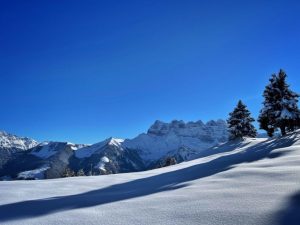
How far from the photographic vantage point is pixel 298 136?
99.5ft

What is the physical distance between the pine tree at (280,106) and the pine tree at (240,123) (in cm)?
1288

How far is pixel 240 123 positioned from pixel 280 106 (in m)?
16.3

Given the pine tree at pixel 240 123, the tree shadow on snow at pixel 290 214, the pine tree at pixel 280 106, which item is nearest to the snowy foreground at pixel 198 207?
the tree shadow on snow at pixel 290 214

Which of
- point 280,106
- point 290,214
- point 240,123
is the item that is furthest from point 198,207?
point 240,123

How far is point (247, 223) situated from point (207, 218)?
689 millimetres

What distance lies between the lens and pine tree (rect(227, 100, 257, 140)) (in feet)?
173

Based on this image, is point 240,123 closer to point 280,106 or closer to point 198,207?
point 280,106

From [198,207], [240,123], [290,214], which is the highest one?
[240,123]

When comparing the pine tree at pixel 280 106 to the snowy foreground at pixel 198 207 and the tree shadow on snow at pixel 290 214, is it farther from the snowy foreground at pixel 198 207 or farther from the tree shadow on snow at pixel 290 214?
the tree shadow on snow at pixel 290 214

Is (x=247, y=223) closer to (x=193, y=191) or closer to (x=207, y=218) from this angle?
(x=207, y=218)

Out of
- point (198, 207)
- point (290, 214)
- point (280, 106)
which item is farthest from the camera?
point (280, 106)

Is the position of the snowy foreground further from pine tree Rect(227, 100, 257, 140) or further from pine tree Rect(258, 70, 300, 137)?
pine tree Rect(227, 100, 257, 140)

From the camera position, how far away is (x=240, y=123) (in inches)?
2087

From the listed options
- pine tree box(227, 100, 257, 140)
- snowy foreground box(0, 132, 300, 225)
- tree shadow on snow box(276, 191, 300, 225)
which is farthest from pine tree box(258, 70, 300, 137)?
tree shadow on snow box(276, 191, 300, 225)
